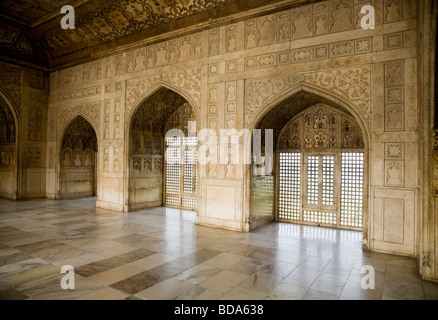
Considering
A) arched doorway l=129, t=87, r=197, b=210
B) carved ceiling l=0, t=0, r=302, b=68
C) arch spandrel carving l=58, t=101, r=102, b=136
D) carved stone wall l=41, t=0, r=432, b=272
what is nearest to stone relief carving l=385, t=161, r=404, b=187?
carved stone wall l=41, t=0, r=432, b=272

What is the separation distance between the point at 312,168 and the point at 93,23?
7.57 meters

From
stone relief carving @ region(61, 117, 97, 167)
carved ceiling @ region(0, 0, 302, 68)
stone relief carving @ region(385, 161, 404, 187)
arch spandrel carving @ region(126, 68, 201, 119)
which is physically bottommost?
stone relief carving @ region(385, 161, 404, 187)

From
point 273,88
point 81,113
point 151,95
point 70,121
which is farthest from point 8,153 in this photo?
point 273,88

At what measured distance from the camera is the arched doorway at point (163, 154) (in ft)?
28.5

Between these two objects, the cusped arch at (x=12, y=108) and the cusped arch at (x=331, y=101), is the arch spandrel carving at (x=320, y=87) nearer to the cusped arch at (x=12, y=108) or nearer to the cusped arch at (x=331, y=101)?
the cusped arch at (x=331, y=101)

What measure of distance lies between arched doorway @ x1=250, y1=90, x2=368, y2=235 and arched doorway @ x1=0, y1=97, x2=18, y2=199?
9111 mm

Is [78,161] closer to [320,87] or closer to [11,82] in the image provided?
[11,82]

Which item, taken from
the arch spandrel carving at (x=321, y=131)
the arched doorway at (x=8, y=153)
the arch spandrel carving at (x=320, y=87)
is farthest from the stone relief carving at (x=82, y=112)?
the arch spandrel carving at (x=321, y=131)

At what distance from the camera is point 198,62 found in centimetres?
709

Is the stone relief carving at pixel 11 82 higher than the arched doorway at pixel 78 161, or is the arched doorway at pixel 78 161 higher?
the stone relief carving at pixel 11 82

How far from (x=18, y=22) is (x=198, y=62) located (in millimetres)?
6464

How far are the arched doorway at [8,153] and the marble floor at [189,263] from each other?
4440mm

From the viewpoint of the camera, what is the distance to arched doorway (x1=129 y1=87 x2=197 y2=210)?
8.70 m

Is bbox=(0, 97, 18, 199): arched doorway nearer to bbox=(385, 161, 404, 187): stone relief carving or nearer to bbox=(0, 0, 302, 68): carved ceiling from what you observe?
bbox=(0, 0, 302, 68): carved ceiling
